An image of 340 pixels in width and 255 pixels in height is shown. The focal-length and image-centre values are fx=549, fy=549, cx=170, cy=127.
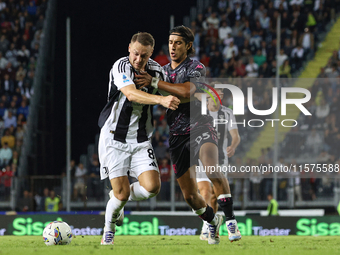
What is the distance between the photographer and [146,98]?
6.57m

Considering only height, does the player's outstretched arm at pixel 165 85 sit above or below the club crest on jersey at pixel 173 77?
below

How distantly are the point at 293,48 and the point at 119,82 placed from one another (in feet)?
43.7

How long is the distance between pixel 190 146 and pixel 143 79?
1.10m

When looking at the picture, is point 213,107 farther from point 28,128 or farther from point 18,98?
point 18,98

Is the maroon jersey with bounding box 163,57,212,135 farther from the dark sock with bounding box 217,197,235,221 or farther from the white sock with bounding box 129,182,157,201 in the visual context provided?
the dark sock with bounding box 217,197,235,221

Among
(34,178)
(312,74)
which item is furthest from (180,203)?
(312,74)

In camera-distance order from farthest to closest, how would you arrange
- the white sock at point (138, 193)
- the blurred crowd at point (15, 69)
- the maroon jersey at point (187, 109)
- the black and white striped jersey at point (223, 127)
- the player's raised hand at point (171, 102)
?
the blurred crowd at point (15, 69) < the black and white striped jersey at point (223, 127) < the maroon jersey at point (187, 109) < the white sock at point (138, 193) < the player's raised hand at point (171, 102)

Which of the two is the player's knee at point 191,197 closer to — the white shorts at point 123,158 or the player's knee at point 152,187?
the player's knee at point 152,187

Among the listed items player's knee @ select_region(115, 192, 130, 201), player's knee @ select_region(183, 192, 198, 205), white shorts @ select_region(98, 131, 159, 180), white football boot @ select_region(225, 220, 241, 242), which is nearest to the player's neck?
white shorts @ select_region(98, 131, 159, 180)

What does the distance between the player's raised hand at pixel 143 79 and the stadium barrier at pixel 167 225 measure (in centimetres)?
615

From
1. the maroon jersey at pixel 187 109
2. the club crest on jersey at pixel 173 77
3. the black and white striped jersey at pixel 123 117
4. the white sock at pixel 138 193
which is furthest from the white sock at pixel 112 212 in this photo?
the club crest on jersey at pixel 173 77

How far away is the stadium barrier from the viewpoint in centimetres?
1238

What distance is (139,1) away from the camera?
21.1 metres

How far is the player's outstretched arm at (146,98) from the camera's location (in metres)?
6.42
